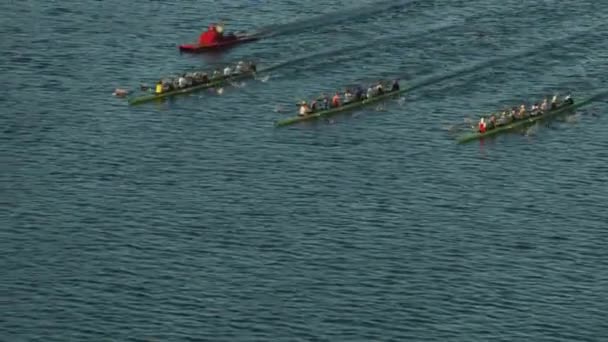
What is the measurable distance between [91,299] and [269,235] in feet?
79.8

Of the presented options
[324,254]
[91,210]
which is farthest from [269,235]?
[91,210]

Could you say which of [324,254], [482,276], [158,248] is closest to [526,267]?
[482,276]

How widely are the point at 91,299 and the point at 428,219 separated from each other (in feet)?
135

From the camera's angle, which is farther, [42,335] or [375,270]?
[375,270]

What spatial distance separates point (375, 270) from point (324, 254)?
656cm

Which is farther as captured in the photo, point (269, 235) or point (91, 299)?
point (269, 235)

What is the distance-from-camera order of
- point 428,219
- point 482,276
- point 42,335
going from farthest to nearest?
point 428,219, point 482,276, point 42,335

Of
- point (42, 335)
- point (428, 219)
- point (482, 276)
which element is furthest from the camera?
point (428, 219)

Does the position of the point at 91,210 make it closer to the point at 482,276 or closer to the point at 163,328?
the point at 163,328

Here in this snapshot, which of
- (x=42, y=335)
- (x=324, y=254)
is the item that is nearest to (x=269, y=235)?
(x=324, y=254)

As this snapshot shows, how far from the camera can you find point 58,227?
19400 cm

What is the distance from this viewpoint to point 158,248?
189m

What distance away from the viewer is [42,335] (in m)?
168

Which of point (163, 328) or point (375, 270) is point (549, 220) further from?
point (163, 328)
